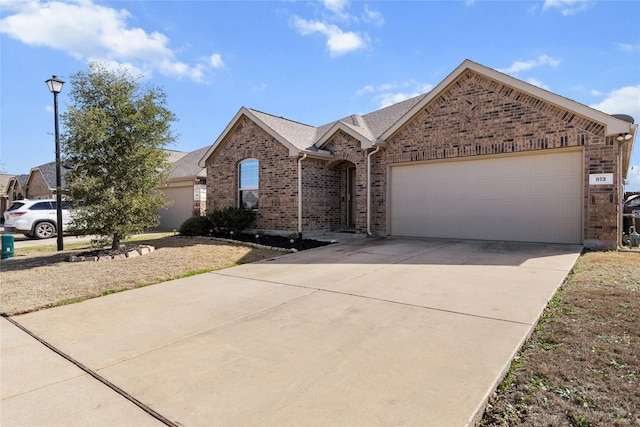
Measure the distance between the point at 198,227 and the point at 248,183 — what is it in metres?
2.56

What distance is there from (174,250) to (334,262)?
494cm

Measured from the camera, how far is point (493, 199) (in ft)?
34.2

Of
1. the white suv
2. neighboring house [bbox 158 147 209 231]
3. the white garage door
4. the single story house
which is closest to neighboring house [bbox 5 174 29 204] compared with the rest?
the single story house

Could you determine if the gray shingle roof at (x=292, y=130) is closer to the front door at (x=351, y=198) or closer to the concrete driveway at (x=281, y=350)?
the front door at (x=351, y=198)

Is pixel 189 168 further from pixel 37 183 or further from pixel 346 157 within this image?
pixel 37 183

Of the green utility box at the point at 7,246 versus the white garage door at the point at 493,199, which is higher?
the white garage door at the point at 493,199

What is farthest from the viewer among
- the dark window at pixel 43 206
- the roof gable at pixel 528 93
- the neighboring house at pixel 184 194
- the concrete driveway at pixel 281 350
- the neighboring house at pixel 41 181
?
the neighboring house at pixel 41 181

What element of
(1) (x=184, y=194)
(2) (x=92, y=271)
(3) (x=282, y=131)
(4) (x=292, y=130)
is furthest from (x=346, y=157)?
(1) (x=184, y=194)

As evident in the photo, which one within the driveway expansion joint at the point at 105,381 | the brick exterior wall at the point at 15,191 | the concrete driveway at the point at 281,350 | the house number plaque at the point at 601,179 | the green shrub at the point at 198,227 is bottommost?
the driveway expansion joint at the point at 105,381

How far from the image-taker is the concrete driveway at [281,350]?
2648 mm

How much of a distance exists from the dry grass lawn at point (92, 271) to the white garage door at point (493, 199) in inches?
189

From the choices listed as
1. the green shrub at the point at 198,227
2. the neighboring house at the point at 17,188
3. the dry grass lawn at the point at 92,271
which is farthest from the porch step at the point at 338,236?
the neighboring house at the point at 17,188

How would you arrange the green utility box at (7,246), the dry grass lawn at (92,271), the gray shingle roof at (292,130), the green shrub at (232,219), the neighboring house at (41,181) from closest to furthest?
the dry grass lawn at (92,271) → the green utility box at (7,246) → the green shrub at (232,219) → the gray shingle roof at (292,130) → the neighboring house at (41,181)

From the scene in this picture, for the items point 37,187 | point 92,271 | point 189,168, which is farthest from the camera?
point 37,187
